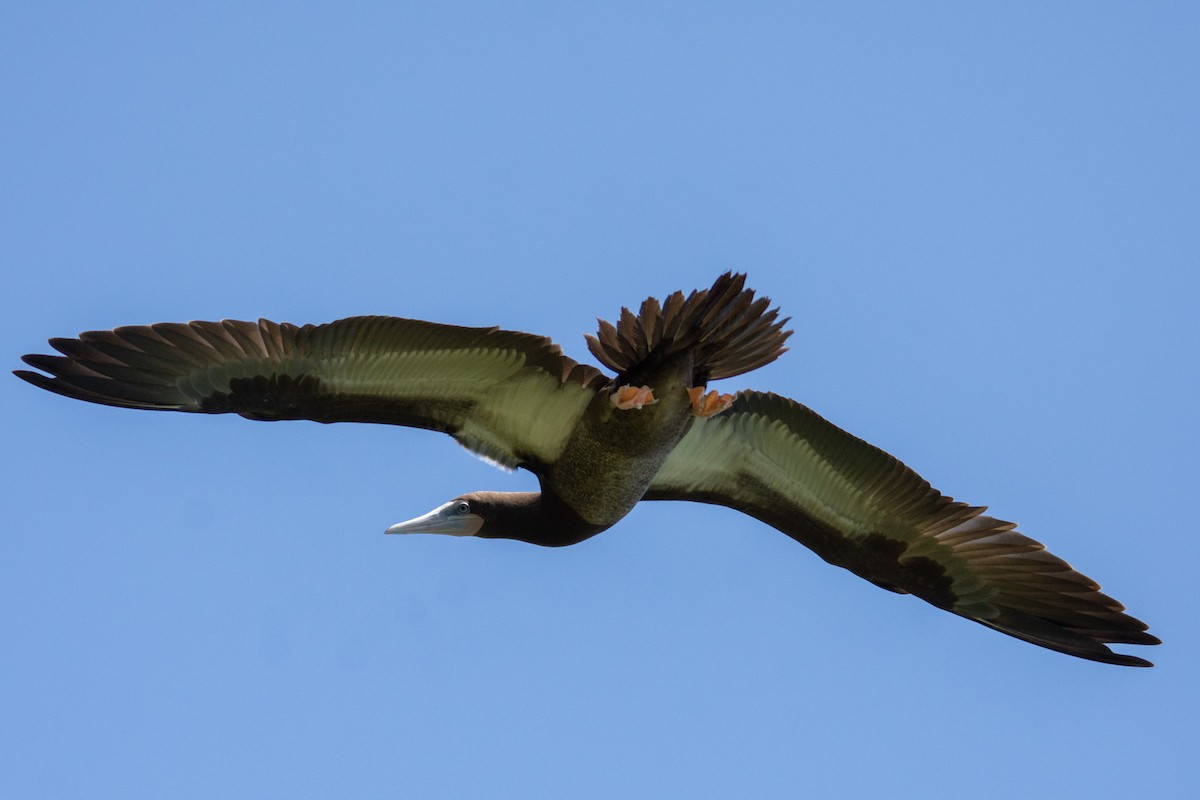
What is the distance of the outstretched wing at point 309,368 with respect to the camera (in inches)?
412

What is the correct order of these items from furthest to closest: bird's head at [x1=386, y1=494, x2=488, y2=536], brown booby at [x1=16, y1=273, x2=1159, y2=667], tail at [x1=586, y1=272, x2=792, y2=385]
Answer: bird's head at [x1=386, y1=494, x2=488, y2=536], brown booby at [x1=16, y1=273, x2=1159, y2=667], tail at [x1=586, y1=272, x2=792, y2=385]

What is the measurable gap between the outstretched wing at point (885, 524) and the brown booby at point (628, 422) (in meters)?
0.01

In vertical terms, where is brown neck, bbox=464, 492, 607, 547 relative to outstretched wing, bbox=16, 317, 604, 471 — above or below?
below

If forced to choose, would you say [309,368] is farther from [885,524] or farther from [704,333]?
[885,524]

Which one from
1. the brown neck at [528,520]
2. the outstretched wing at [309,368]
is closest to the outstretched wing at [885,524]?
the brown neck at [528,520]

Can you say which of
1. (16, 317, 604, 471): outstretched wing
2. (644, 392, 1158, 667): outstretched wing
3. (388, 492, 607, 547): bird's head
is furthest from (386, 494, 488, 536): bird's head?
(644, 392, 1158, 667): outstretched wing

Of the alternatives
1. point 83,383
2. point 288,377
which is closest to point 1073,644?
A: point 288,377

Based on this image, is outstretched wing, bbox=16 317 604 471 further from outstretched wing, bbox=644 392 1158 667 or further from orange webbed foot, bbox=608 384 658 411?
outstretched wing, bbox=644 392 1158 667

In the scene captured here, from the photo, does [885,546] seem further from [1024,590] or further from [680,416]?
[680,416]

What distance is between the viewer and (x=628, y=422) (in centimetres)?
1066

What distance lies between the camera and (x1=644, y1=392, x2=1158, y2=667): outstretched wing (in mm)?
11617

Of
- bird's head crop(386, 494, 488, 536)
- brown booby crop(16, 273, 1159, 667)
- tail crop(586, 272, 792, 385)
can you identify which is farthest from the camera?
bird's head crop(386, 494, 488, 536)

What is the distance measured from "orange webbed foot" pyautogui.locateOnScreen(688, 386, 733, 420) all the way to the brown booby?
0.01 m

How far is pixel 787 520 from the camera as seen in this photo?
12078 millimetres
